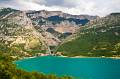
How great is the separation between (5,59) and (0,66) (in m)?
15.3

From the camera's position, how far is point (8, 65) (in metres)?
95.8

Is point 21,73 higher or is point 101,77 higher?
point 21,73

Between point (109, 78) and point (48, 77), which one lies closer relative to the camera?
A: point (48, 77)

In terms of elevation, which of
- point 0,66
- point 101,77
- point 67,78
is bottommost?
point 101,77

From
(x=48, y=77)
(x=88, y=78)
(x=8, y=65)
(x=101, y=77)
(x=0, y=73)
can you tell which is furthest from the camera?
(x=101, y=77)

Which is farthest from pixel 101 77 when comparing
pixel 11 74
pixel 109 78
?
pixel 11 74

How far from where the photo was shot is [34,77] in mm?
98438

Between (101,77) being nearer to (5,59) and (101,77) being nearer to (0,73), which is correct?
(5,59)

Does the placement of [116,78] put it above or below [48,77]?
below

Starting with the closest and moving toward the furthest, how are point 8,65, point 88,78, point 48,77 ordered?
1. point 8,65
2. point 48,77
3. point 88,78

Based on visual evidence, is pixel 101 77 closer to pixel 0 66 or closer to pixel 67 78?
pixel 67 78

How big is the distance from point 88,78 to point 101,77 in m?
16.0

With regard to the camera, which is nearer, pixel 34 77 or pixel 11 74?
pixel 11 74

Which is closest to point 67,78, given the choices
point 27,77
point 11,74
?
point 27,77
